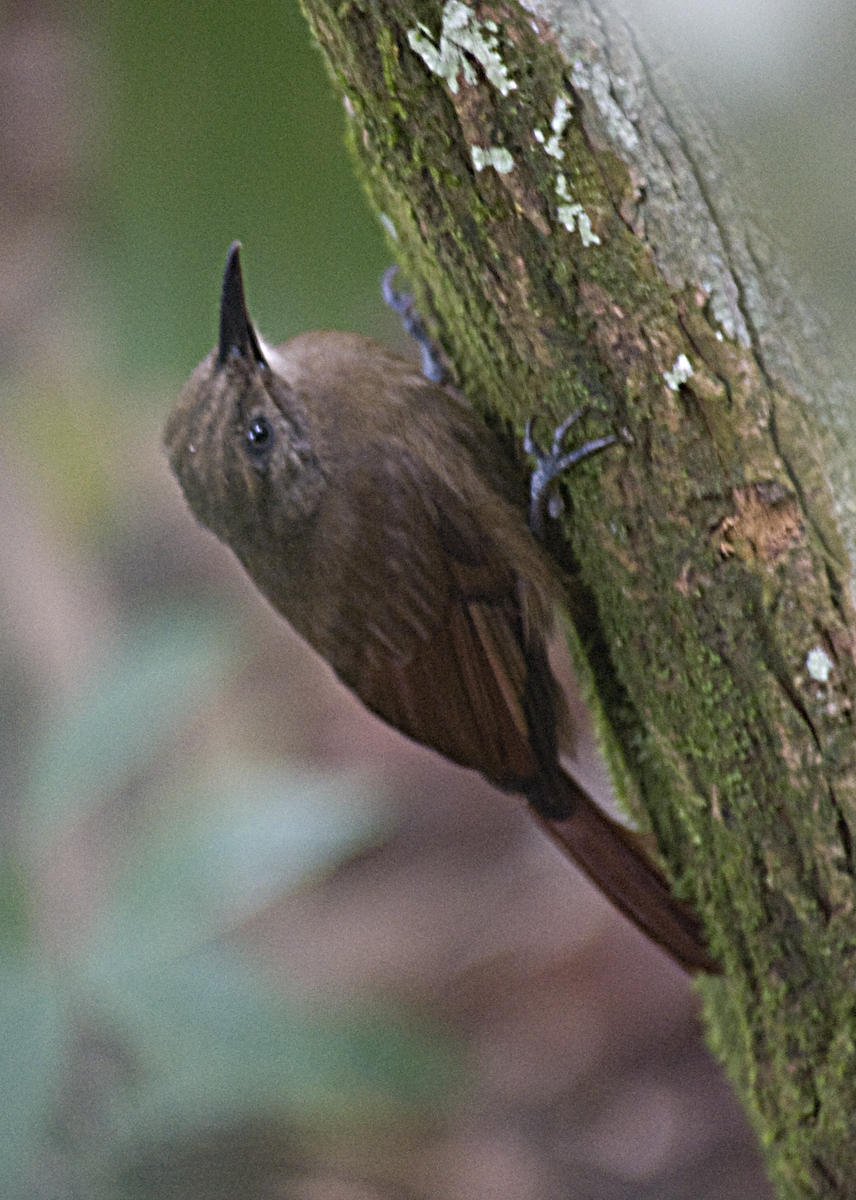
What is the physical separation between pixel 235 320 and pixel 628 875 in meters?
1.09

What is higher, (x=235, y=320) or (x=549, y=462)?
(x=235, y=320)

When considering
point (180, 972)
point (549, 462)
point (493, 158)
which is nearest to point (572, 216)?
point (493, 158)

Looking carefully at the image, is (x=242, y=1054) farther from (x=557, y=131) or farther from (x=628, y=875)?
(x=557, y=131)

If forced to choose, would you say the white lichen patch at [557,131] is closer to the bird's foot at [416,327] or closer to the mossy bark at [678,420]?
the mossy bark at [678,420]

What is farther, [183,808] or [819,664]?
[183,808]

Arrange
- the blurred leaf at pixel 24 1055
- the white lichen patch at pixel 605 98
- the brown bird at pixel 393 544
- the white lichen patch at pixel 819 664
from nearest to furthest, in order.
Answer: the white lichen patch at pixel 605 98 < the white lichen patch at pixel 819 664 < the brown bird at pixel 393 544 < the blurred leaf at pixel 24 1055

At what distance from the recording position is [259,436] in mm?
2117

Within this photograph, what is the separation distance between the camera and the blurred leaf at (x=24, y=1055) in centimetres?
218

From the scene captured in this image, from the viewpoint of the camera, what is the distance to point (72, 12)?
270 cm

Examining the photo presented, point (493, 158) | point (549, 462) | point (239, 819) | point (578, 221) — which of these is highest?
point (493, 158)

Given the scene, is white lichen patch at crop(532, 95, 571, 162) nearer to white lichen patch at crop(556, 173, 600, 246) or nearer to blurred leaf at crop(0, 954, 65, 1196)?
white lichen patch at crop(556, 173, 600, 246)

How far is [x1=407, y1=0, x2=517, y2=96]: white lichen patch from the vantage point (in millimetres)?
1320

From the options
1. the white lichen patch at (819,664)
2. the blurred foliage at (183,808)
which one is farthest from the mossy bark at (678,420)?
the blurred foliage at (183,808)

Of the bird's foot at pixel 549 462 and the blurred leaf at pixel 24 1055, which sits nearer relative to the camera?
the bird's foot at pixel 549 462
